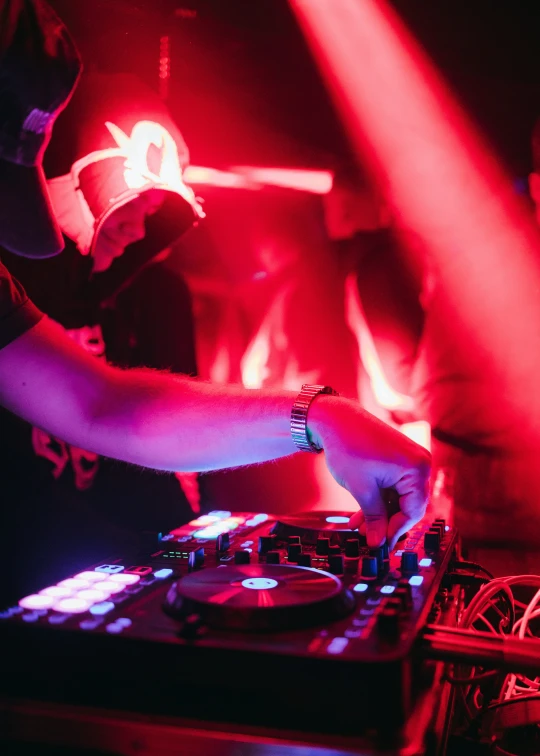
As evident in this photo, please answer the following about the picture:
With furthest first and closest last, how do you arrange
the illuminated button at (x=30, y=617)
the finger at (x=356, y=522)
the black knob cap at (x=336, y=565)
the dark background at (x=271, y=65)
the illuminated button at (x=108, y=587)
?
1. the dark background at (x=271, y=65)
2. the finger at (x=356, y=522)
3. the black knob cap at (x=336, y=565)
4. the illuminated button at (x=108, y=587)
5. the illuminated button at (x=30, y=617)

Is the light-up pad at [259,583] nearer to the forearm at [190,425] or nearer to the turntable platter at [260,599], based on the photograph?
the turntable platter at [260,599]

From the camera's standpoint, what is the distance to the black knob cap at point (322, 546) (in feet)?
3.35

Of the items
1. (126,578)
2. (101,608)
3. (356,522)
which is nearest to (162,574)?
(126,578)

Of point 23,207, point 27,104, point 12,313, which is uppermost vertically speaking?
point 27,104

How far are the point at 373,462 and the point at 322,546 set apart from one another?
0.63 feet

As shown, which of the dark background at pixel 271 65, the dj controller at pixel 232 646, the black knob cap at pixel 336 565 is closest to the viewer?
the dj controller at pixel 232 646

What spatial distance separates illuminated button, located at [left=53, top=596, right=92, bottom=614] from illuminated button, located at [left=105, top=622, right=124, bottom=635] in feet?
0.22

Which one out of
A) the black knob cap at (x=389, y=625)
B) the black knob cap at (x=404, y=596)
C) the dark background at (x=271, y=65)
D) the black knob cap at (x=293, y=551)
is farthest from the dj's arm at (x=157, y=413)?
the dark background at (x=271, y=65)

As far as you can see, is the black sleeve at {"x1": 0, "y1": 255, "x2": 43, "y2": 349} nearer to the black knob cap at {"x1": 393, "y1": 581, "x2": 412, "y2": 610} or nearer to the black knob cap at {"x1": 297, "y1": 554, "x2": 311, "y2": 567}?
the black knob cap at {"x1": 297, "y1": 554, "x2": 311, "y2": 567}

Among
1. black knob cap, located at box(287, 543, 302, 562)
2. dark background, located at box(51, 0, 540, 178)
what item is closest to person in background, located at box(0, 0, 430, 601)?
black knob cap, located at box(287, 543, 302, 562)

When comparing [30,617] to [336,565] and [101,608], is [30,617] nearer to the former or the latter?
[101,608]

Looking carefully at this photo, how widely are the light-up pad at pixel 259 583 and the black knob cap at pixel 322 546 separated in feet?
0.73

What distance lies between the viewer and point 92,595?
79 cm

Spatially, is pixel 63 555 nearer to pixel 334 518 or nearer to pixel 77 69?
pixel 334 518
